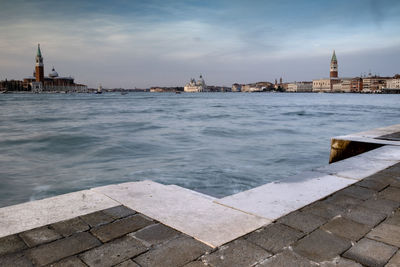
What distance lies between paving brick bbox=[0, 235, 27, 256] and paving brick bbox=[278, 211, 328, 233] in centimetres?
172

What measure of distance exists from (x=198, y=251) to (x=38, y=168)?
7.10 metres

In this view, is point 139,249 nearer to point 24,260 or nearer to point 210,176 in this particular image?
point 24,260

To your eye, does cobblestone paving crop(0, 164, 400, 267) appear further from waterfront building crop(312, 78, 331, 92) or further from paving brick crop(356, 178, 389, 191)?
waterfront building crop(312, 78, 331, 92)

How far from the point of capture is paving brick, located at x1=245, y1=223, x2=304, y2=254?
76.7 inches

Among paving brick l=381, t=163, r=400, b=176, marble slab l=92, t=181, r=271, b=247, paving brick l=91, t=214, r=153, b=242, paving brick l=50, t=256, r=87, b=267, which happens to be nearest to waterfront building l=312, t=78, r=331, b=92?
paving brick l=381, t=163, r=400, b=176

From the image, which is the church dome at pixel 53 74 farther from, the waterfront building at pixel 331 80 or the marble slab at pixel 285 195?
the marble slab at pixel 285 195

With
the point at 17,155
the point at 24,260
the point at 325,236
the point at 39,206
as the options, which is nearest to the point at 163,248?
the point at 24,260

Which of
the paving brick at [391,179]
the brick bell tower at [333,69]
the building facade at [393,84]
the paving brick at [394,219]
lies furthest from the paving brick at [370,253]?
the brick bell tower at [333,69]

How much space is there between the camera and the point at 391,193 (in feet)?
9.61

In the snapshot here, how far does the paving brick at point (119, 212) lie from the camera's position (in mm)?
2400

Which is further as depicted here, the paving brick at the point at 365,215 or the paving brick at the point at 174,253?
the paving brick at the point at 365,215

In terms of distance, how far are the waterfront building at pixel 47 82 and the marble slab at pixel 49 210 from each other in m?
149

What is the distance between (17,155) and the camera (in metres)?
9.38

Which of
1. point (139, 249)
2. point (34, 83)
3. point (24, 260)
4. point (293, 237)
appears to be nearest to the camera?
point (24, 260)
